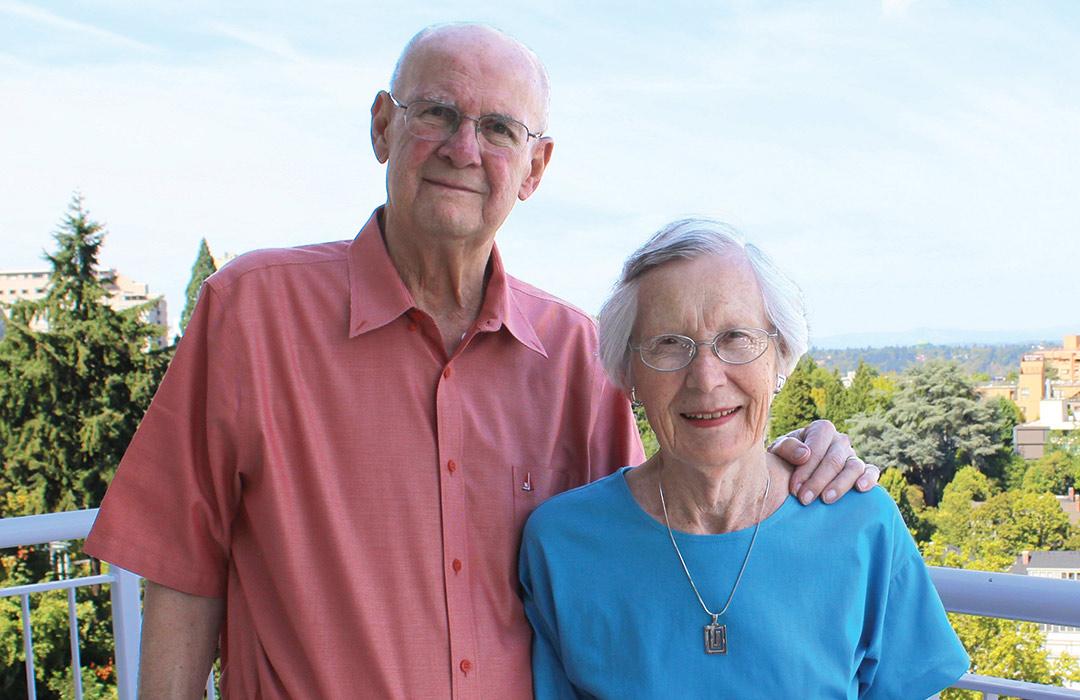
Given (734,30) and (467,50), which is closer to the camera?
(467,50)

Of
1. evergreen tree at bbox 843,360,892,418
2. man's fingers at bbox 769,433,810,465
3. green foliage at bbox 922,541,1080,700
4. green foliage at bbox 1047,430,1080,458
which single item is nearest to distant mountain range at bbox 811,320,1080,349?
evergreen tree at bbox 843,360,892,418

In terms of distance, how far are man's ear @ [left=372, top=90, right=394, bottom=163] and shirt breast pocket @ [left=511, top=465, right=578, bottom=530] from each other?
0.56 meters

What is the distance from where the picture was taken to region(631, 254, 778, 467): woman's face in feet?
4.79

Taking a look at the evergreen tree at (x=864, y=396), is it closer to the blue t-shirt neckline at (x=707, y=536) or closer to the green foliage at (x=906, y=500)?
the green foliage at (x=906, y=500)

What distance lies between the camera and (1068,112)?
9038 cm

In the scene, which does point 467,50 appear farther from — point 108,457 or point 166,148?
point 166,148

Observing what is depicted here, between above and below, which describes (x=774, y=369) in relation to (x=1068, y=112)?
below

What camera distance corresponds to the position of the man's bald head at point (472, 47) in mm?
1580

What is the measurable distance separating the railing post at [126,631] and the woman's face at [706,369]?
147cm

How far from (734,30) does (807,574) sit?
295 feet

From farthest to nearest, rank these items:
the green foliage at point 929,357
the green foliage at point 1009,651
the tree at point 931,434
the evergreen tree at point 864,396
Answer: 1. the green foliage at point 929,357
2. the evergreen tree at point 864,396
3. the tree at point 931,434
4. the green foliage at point 1009,651

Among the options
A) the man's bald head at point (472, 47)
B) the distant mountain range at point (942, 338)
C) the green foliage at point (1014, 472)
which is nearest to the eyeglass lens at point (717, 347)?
the man's bald head at point (472, 47)

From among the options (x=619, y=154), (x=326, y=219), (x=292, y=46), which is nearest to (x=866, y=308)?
(x=619, y=154)

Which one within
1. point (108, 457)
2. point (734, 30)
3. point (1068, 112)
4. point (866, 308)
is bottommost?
A: point (108, 457)
